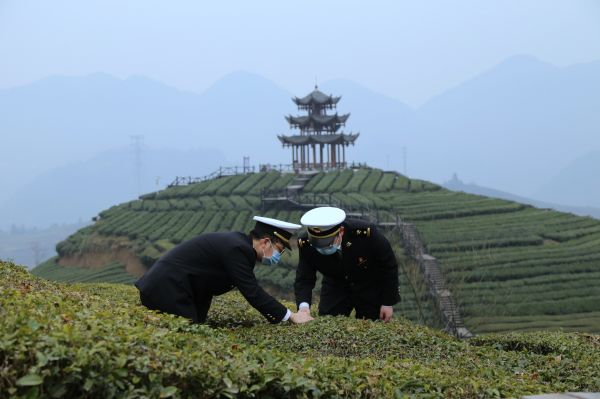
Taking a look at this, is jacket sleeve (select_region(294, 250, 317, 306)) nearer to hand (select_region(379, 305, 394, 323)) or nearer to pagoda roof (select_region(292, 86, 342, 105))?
hand (select_region(379, 305, 394, 323))

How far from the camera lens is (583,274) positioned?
107 ft

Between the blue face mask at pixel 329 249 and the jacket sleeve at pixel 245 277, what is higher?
the blue face mask at pixel 329 249

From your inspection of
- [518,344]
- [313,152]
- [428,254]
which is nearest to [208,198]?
[313,152]

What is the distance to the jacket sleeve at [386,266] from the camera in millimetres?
7699

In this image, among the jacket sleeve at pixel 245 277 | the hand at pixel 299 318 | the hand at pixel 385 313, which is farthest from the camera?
the hand at pixel 385 313

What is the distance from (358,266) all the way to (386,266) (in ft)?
0.96

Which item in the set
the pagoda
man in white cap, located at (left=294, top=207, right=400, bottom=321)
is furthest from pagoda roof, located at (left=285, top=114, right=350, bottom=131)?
man in white cap, located at (left=294, top=207, right=400, bottom=321)

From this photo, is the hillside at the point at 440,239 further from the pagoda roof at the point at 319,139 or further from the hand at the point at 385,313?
the hand at the point at 385,313

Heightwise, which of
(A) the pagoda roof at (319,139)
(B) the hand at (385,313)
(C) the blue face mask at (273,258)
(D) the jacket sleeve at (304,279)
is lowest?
(B) the hand at (385,313)

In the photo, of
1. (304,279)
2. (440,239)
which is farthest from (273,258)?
(440,239)

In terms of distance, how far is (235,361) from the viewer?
406 cm

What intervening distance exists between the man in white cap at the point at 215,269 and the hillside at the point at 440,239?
17.3 meters

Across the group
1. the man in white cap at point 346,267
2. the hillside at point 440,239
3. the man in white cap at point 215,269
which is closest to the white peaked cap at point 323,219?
the man in white cap at point 346,267

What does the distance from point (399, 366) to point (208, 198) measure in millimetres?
51431
